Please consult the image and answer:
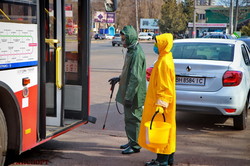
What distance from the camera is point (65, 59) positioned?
6031 mm

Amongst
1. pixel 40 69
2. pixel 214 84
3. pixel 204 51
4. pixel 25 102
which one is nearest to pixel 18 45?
pixel 40 69

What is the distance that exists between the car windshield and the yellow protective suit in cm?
280

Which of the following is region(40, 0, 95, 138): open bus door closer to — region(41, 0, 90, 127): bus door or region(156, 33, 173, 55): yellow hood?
region(41, 0, 90, 127): bus door

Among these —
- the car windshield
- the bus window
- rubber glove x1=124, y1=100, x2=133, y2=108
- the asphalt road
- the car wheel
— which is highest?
the bus window

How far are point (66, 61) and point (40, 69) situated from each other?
120 centimetres

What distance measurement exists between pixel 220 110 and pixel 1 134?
392cm

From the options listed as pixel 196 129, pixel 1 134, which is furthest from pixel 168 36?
pixel 196 129

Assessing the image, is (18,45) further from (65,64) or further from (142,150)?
(142,150)

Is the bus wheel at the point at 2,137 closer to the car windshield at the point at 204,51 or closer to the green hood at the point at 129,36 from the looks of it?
the green hood at the point at 129,36

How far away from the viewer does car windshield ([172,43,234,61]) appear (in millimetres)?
7562

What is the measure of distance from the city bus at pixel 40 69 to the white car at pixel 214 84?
1884 millimetres

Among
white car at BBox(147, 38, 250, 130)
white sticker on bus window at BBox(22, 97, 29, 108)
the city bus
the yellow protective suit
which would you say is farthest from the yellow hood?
white car at BBox(147, 38, 250, 130)

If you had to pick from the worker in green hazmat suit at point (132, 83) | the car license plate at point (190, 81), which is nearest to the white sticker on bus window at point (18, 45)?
the worker in green hazmat suit at point (132, 83)

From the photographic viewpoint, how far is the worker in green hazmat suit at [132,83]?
5512 mm
